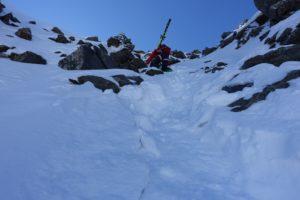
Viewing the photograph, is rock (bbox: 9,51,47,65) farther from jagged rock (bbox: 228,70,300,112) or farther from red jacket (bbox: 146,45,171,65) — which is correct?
jagged rock (bbox: 228,70,300,112)

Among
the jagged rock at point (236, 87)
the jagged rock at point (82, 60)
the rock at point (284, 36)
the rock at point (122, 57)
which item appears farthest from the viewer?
the rock at point (122, 57)

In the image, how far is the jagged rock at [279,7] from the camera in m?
24.8

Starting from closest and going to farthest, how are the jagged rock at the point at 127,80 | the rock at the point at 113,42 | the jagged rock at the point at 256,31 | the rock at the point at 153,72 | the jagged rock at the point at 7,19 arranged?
1. the jagged rock at the point at 127,80
2. the rock at the point at 153,72
3. the jagged rock at the point at 256,31
4. the rock at the point at 113,42
5. the jagged rock at the point at 7,19

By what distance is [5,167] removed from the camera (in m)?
5.84

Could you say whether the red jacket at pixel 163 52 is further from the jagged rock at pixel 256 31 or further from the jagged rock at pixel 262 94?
the jagged rock at pixel 262 94

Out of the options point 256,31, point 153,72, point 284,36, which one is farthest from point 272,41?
point 153,72

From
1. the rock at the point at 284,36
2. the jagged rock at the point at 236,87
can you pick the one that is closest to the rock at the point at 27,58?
the jagged rock at the point at 236,87

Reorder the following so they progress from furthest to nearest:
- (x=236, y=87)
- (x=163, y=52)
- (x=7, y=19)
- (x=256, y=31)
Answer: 1. (x=7, y=19)
2. (x=256, y=31)
3. (x=163, y=52)
4. (x=236, y=87)

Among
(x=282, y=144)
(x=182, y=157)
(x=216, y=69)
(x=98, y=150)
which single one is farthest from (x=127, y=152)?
(x=216, y=69)

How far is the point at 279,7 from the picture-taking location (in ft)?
84.8

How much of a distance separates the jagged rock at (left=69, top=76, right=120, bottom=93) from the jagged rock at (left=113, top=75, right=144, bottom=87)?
3.50 ft

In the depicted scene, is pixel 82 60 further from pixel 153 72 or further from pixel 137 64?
pixel 137 64

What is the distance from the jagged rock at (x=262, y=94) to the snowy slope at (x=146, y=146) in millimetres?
320

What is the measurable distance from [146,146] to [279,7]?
70.5ft
